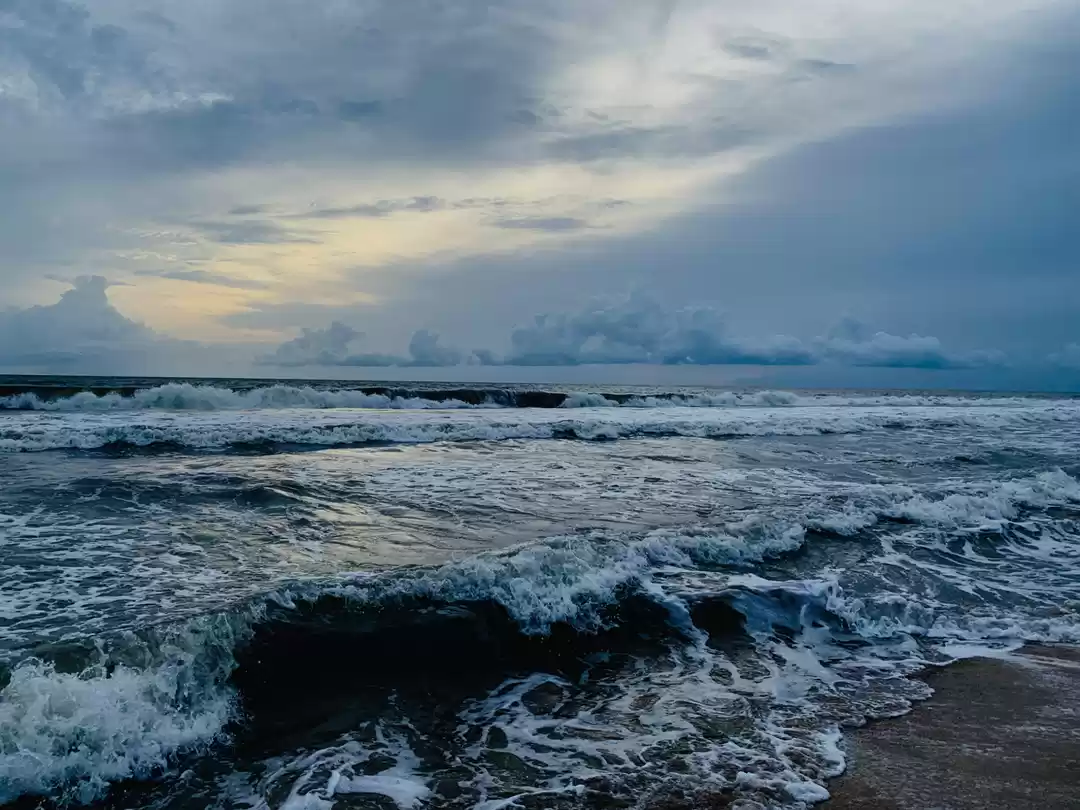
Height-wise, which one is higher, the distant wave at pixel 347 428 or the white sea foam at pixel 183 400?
the white sea foam at pixel 183 400

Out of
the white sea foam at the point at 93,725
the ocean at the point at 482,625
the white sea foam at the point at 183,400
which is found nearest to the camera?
the white sea foam at the point at 93,725

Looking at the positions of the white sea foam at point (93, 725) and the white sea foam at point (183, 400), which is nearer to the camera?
the white sea foam at point (93, 725)

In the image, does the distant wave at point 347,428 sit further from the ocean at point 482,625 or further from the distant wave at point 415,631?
the distant wave at point 415,631

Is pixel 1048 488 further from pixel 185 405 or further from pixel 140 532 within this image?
pixel 185 405

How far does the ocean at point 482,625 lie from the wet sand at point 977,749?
23 cm

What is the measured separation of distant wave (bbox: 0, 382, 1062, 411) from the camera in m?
28.6

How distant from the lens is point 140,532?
839 cm

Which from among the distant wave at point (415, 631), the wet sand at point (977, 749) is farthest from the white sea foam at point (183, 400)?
the wet sand at point (977, 749)

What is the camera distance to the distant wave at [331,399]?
2859 centimetres

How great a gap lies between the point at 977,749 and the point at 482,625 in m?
3.60

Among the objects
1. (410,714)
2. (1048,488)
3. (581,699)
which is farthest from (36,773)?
(1048,488)

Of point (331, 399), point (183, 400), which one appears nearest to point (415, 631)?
point (183, 400)

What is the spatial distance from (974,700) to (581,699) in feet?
9.46

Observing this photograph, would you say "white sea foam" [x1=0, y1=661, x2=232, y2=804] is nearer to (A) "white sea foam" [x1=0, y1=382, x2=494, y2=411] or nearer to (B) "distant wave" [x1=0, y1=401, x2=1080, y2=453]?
(B) "distant wave" [x1=0, y1=401, x2=1080, y2=453]
